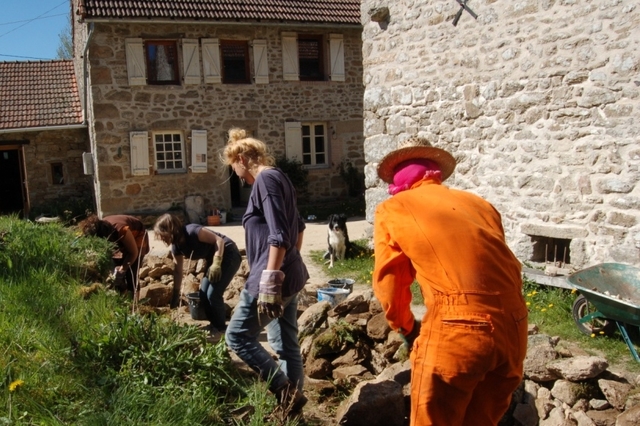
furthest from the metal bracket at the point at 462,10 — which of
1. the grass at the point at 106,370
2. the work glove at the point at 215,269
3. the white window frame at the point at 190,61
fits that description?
the white window frame at the point at 190,61

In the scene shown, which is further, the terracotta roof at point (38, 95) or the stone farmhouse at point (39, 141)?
the stone farmhouse at point (39, 141)

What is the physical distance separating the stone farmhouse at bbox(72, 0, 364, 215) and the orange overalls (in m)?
12.9

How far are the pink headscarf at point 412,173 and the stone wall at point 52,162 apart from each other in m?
14.9

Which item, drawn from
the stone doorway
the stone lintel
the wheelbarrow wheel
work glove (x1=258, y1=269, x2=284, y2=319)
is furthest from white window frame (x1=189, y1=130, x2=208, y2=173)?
work glove (x1=258, y1=269, x2=284, y2=319)

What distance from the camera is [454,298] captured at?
2.63 metres

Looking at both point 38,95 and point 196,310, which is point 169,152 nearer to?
point 38,95

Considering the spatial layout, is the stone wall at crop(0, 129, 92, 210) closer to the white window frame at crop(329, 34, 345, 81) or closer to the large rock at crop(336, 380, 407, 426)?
the white window frame at crop(329, 34, 345, 81)

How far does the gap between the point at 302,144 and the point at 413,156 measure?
13.8 meters

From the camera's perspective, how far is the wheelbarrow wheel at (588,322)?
567 cm

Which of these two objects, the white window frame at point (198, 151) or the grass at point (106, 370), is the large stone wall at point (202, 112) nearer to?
the white window frame at point (198, 151)

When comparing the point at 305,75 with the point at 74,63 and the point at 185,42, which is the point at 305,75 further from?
the point at 74,63

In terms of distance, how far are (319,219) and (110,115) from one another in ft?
18.5

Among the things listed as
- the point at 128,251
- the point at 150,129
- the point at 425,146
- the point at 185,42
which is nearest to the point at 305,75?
the point at 185,42

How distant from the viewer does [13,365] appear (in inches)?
132
